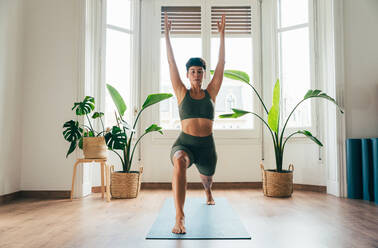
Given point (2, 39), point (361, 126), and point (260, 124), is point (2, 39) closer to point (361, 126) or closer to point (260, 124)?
point (260, 124)

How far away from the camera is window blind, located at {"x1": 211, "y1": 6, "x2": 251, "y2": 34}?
4.11m

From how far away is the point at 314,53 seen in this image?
366cm

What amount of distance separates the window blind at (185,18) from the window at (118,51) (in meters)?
0.57

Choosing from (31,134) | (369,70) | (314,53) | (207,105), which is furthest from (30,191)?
(369,70)

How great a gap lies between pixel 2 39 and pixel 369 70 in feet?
12.9

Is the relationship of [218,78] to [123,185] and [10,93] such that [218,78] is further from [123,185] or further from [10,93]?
[10,93]

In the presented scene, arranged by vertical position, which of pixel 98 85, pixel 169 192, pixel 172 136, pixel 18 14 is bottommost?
pixel 169 192

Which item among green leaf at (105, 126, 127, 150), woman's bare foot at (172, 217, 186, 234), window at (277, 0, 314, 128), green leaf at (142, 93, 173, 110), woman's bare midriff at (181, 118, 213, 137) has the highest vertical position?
window at (277, 0, 314, 128)

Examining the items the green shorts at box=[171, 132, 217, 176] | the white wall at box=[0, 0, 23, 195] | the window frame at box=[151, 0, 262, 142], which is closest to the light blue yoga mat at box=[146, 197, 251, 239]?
the green shorts at box=[171, 132, 217, 176]

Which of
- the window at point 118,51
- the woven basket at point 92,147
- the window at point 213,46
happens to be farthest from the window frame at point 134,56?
the woven basket at point 92,147

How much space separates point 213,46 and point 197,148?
2.21 metres

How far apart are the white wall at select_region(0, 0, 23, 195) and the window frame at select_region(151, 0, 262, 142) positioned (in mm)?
1589

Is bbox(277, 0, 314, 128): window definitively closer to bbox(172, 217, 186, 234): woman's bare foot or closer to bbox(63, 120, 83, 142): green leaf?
bbox(172, 217, 186, 234): woman's bare foot

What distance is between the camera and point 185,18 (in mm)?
4105
